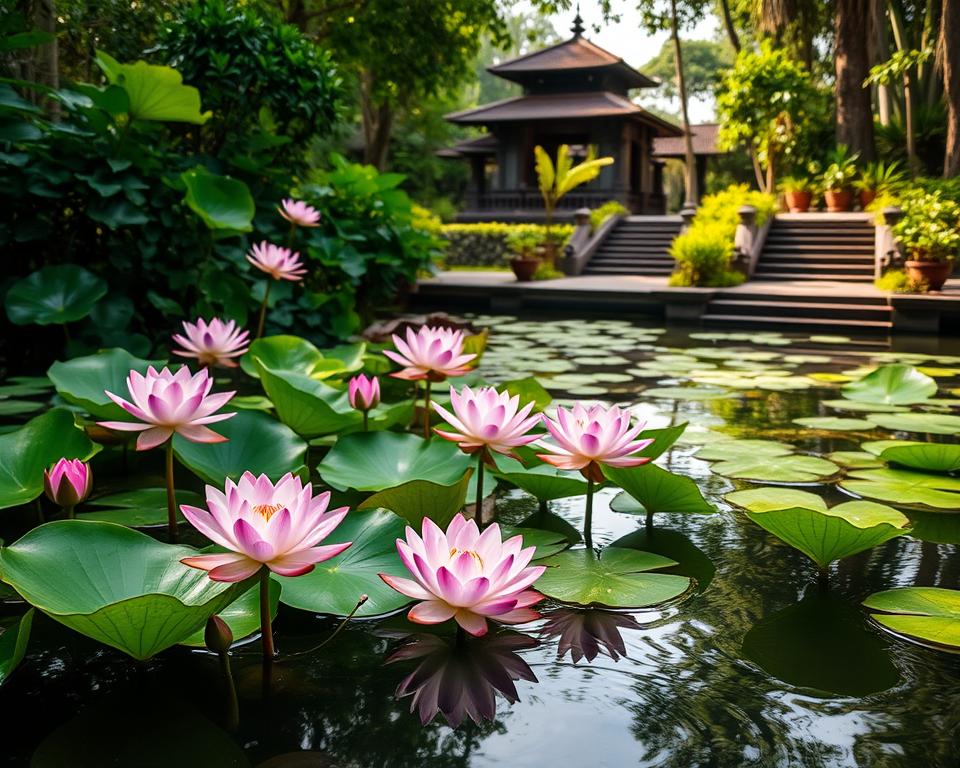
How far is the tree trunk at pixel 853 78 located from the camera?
1334 centimetres

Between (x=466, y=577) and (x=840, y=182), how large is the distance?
45.1 ft

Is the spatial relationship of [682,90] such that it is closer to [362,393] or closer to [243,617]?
[362,393]

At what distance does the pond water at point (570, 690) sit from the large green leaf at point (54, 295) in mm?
2322

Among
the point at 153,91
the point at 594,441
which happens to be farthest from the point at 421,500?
the point at 153,91

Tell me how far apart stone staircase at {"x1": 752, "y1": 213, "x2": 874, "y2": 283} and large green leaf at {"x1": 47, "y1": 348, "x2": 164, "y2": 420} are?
9608 mm

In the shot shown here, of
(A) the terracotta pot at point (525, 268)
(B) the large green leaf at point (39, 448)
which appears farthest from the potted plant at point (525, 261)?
(B) the large green leaf at point (39, 448)

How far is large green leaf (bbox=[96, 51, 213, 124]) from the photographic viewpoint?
3514mm

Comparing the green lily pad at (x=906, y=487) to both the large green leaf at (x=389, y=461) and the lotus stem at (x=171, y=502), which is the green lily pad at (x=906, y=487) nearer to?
the large green leaf at (x=389, y=461)

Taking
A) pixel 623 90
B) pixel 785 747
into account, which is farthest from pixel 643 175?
pixel 785 747

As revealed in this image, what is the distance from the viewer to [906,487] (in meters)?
2.37

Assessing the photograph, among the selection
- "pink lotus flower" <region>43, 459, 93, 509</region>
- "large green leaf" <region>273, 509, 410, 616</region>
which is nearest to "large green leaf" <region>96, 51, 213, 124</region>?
"pink lotus flower" <region>43, 459, 93, 509</region>

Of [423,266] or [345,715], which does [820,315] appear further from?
[345,715]

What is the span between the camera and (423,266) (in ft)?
20.6

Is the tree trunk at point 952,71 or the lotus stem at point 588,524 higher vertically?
the tree trunk at point 952,71
